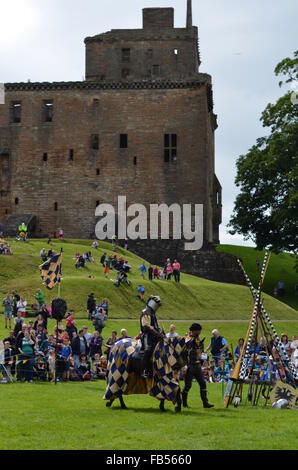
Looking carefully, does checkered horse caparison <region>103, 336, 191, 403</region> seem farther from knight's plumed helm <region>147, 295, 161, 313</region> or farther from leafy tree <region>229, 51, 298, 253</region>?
leafy tree <region>229, 51, 298, 253</region>

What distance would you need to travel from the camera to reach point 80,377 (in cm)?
2361

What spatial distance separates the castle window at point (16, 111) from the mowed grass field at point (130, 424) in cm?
6296

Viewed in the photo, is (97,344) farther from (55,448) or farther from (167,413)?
(55,448)

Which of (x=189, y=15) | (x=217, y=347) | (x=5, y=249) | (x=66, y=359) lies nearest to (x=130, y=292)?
(x=5, y=249)

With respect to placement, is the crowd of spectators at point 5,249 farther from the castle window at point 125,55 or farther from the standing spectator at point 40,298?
the castle window at point 125,55

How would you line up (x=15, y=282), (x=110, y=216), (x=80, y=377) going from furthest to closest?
1. (x=110, y=216)
2. (x=15, y=282)
3. (x=80, y=377)

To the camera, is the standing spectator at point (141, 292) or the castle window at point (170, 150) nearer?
the standing spectator at point (141, 292)

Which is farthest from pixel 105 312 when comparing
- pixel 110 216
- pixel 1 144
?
pixel 1 144

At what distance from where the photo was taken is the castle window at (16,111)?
264 ft

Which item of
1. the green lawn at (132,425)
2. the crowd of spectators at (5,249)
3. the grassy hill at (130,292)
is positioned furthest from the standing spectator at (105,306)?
the green lawn at (132,425)

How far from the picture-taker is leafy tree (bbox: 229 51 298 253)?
54281mm

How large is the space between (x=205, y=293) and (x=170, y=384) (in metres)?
36.4

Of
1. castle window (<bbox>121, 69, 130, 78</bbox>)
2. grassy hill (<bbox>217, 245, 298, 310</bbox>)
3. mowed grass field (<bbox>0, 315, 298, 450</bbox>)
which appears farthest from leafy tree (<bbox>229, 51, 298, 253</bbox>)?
mowed grass field (<bbox>0, 315, 298, 450</bbox>)

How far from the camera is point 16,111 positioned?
80.9 m
